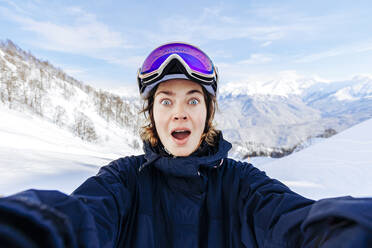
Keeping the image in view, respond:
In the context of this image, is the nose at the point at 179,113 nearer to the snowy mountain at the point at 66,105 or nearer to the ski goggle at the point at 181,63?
the ski goggle at the point at 181,63

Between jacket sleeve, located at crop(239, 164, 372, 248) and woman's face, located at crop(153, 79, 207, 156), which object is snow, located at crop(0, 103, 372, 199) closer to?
woman's face, located at crop(153, 79, 207, 156)

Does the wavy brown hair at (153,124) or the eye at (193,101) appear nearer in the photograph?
the eye at (193,101)

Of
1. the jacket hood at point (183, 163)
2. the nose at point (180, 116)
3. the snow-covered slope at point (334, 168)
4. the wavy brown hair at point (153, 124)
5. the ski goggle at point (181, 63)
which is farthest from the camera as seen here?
the snow-covered slope at point (334, 168)

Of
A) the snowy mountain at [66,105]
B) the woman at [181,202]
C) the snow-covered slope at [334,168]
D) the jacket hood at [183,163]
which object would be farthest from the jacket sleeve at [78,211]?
the snowy mountain at [66,105]

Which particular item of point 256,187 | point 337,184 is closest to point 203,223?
point 256,187

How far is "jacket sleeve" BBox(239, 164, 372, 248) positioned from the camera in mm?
729

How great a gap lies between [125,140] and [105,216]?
64.3m

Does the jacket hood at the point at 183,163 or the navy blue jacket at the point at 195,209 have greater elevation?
the jacket hood at the point at 183,163

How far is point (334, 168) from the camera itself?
26.3 feet

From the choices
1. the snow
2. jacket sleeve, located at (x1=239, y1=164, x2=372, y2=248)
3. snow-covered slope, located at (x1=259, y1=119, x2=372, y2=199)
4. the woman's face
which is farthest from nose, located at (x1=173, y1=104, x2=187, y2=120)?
snow-covered slope, located at (x1=259, y1=119, x2=372, y2=199)

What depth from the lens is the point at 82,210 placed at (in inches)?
35.7

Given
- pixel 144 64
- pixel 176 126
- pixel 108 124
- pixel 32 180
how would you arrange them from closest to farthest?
pixel 176 126, pixel 144 64, pixel 32 180, pixel 108 124

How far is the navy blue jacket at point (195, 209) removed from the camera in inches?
31.3

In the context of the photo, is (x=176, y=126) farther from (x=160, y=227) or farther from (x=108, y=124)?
(x=108, y=124)
